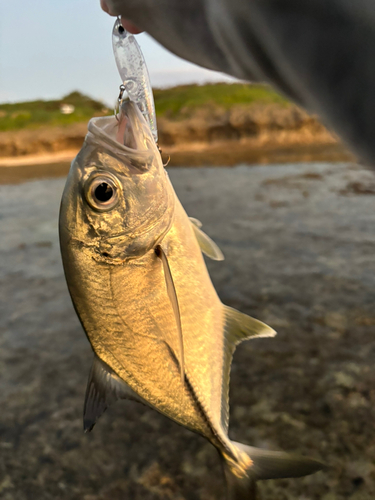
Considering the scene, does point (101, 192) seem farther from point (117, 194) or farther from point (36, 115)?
point (36, 115)

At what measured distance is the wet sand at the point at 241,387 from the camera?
1.19 metres

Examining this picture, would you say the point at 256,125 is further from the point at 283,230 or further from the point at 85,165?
the point at 85,165

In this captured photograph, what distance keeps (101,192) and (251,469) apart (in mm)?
793

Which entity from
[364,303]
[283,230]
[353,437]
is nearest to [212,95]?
[283,230]

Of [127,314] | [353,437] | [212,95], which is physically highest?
[212,95]

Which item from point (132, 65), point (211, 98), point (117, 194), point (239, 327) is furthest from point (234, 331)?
point (211, 98)

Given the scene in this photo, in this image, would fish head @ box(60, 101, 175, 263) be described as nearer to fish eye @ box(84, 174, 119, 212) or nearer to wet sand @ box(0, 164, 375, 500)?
fish eye @ box(84, 174, 119, 212)

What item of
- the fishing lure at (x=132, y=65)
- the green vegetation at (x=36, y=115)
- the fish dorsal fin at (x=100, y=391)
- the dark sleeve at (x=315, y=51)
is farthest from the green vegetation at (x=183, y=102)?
the dark sleeve at (x=315, y=51)

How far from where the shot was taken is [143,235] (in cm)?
90

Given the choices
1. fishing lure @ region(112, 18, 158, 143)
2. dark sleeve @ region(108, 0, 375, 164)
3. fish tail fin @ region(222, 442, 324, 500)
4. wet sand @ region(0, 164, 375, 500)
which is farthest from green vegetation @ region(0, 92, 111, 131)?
dark sleeve @ region(108, 0, 375, 164)

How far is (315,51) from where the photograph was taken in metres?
0.31

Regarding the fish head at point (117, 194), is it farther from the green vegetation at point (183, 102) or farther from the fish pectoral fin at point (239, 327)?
the green vegetation at point (183, 102)

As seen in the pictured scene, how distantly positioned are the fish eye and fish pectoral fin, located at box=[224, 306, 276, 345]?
1.46 ft

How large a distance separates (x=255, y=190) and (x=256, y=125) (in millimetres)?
8004
